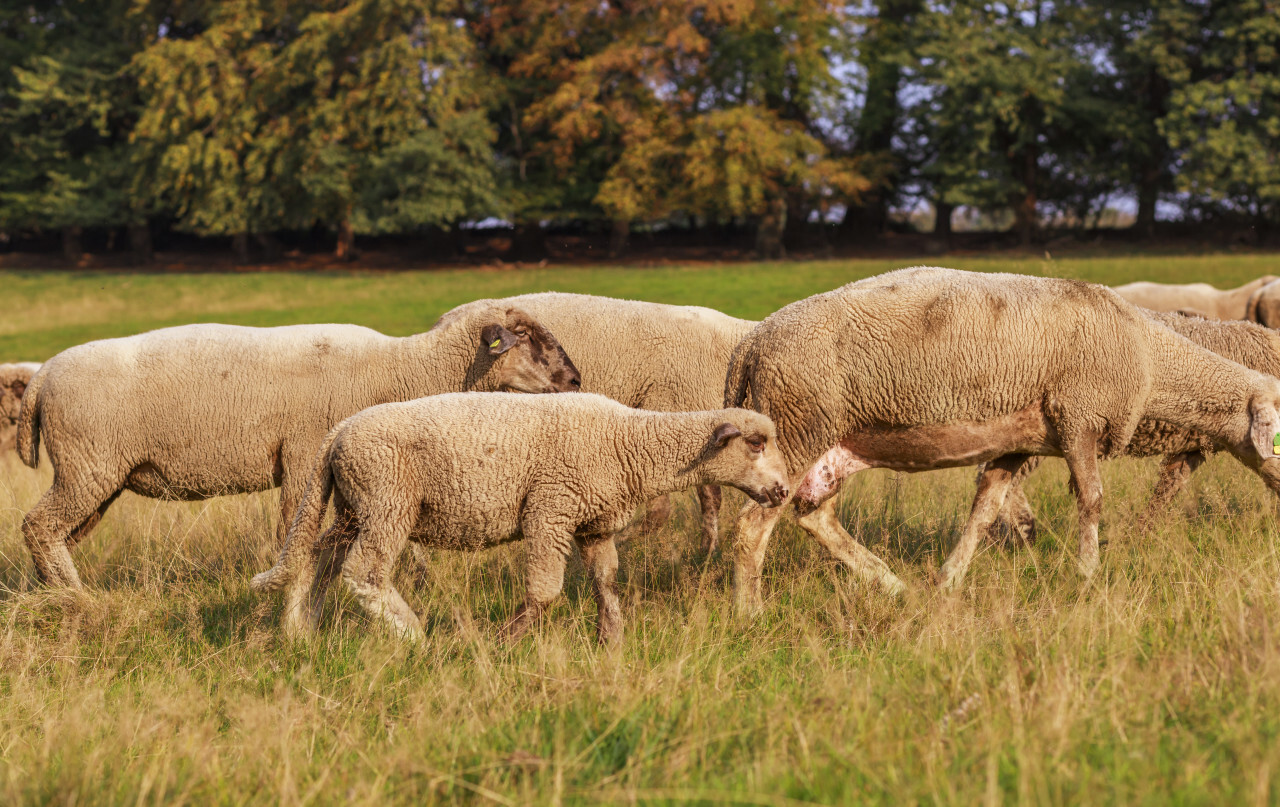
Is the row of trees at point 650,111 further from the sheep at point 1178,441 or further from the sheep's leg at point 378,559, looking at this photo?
the sheep's leg at point 378,559

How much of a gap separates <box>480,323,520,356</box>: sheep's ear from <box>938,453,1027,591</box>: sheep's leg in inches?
115

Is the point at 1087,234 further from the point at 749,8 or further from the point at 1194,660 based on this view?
the point at 1194,660

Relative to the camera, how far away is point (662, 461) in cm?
508

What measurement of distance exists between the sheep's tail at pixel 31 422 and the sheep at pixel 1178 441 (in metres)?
6.08

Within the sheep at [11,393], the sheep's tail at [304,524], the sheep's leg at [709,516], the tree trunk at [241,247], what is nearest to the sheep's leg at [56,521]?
the sheep's tail at [304,524]

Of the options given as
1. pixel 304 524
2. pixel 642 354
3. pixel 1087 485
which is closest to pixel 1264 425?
pixel 1087 485

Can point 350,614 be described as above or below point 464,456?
below

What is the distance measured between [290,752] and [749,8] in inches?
1312

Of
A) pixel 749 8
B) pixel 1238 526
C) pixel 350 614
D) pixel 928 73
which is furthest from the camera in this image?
pixel 928 73

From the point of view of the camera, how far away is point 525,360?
273 inches

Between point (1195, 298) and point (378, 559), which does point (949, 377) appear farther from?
point (1195, 298)

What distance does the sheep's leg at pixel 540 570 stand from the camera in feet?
15.9

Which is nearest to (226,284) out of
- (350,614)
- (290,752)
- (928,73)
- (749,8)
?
(749,8)

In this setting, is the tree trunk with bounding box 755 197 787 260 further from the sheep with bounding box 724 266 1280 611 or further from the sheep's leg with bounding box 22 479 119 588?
the sheep's leg with bounding box 22 479 119 588
